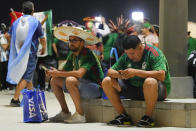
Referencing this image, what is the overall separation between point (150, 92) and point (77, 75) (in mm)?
883

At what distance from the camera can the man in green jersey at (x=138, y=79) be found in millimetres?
4285

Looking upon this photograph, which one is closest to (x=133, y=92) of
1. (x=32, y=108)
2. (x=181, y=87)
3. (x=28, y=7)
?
(x=32, y=108)

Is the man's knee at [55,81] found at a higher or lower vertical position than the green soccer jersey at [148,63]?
lower

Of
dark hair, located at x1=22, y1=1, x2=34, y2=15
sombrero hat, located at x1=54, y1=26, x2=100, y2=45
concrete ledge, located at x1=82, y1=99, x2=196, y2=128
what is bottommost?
concrete ledge, located at x1=82, y1=99, x2=196, y2=128

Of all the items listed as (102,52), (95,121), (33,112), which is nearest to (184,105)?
(95,121)

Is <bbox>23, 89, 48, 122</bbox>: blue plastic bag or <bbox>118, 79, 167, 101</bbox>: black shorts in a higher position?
<bbox>118, 79, 167, 101</bbox>: black shorts

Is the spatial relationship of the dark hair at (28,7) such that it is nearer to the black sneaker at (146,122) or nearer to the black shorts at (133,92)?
the black shorts at (133,92)

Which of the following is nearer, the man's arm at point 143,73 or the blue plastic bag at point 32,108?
the man's arm at point 143,73

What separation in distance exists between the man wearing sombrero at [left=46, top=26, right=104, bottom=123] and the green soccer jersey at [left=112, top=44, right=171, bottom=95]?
0.40 metres

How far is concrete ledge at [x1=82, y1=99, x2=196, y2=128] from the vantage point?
434cm

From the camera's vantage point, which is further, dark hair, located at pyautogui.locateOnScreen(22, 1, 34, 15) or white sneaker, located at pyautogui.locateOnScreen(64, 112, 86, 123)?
dark hair, located at pyautogui.locateOnScreen(22, 1, 34, 15)

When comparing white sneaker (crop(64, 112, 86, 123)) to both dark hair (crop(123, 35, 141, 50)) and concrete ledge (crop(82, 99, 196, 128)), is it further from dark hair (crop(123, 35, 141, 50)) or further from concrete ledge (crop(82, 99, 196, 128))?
dark hair (crop(123, 35, 141, 50))

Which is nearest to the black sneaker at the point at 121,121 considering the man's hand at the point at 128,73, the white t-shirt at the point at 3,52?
the man's hand at the point at 128,73

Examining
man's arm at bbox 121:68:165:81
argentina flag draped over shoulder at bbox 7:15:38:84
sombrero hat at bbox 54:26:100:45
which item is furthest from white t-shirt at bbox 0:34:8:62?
man's arm at bbox 121:68:165:81
